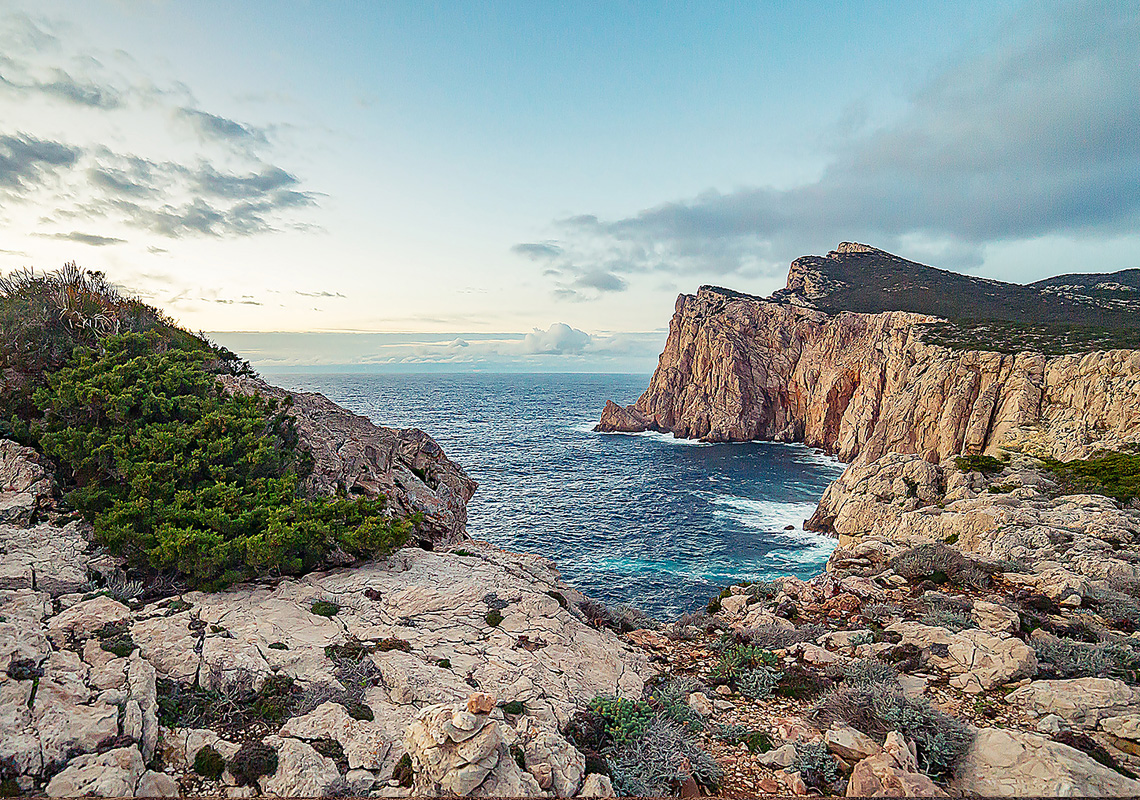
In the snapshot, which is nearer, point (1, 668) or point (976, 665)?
point (1, 668)

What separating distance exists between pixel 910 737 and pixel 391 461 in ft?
58.4

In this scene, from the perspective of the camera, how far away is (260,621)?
9578mm

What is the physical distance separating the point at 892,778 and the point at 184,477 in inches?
621

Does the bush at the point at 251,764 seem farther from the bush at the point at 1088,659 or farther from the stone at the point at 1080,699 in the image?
the bush at the point at 1088,659

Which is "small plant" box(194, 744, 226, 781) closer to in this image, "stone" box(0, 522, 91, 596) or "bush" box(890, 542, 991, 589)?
"stone" box(0, 522, 91, 596)

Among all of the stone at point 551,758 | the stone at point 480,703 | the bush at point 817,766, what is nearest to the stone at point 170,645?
the stone at point 480,703

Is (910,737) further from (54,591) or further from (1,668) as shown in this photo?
(54,591)

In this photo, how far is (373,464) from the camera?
62.8 ft

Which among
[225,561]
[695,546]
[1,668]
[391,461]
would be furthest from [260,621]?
[695,546]

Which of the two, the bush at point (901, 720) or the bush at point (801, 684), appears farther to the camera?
the bush at point (801, 684)

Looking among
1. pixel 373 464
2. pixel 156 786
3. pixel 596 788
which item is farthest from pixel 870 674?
pixel 373 464

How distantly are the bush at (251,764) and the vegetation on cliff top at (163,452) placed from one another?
16.6 ft

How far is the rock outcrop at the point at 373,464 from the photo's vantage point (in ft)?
56.3

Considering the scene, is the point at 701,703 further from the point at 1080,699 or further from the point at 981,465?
the point at 981,465
